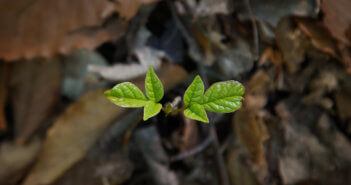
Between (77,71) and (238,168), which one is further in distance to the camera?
(77,71)

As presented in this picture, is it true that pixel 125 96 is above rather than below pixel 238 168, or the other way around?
above

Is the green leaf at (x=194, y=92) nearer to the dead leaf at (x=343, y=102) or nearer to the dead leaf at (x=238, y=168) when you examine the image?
the dead leaf at (x=238, y=168)

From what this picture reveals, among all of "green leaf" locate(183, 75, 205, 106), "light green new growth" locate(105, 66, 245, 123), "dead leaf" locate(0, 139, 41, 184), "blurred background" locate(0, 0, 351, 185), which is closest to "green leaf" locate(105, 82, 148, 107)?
"light green new growth" locate(105, 66, 245, 123)

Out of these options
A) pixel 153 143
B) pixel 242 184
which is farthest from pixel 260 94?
pixel 153 143

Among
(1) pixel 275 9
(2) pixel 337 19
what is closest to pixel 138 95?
(1) pixel 275 9

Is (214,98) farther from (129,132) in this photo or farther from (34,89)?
(34,89)

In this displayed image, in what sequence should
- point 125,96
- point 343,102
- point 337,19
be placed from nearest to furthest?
point 125,96 < point 337,19 < point 343,102

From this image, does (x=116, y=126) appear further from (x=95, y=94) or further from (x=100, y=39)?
(x=100, y=39)

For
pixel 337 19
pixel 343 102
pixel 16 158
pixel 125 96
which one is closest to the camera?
pixel 125 96
